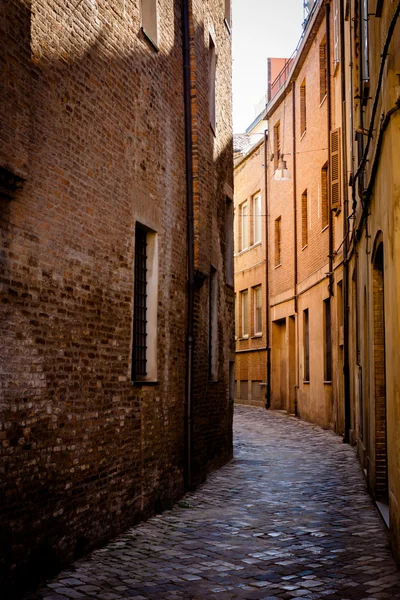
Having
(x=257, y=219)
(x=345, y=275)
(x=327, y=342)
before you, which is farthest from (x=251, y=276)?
(x=345, y=275)

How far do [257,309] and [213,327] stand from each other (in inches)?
741

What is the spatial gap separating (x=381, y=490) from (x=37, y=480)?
16.5ft

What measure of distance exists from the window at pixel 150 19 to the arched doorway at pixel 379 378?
12.5 ft

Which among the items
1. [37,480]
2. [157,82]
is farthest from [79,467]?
[157,82]

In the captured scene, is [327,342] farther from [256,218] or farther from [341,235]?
[256,218]

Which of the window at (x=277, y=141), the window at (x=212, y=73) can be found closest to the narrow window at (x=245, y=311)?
the window at (x=277, y=141)

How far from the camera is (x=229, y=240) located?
16.5m

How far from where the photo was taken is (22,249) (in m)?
6.58

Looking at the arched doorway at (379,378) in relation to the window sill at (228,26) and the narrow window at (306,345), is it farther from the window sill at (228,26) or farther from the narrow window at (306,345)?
the narrow window at (306,345)

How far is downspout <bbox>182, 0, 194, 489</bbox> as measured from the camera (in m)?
11.9

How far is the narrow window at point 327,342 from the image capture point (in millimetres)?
22425

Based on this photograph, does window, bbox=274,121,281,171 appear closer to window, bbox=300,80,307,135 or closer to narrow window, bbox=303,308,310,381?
window, bbox=300,80,307,135

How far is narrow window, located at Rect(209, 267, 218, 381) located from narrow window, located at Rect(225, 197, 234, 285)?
1209 mm

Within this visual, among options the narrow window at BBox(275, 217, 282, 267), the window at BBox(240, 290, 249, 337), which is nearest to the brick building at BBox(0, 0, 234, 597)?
the narrow window at BBox(275, 217, 282, 267)
